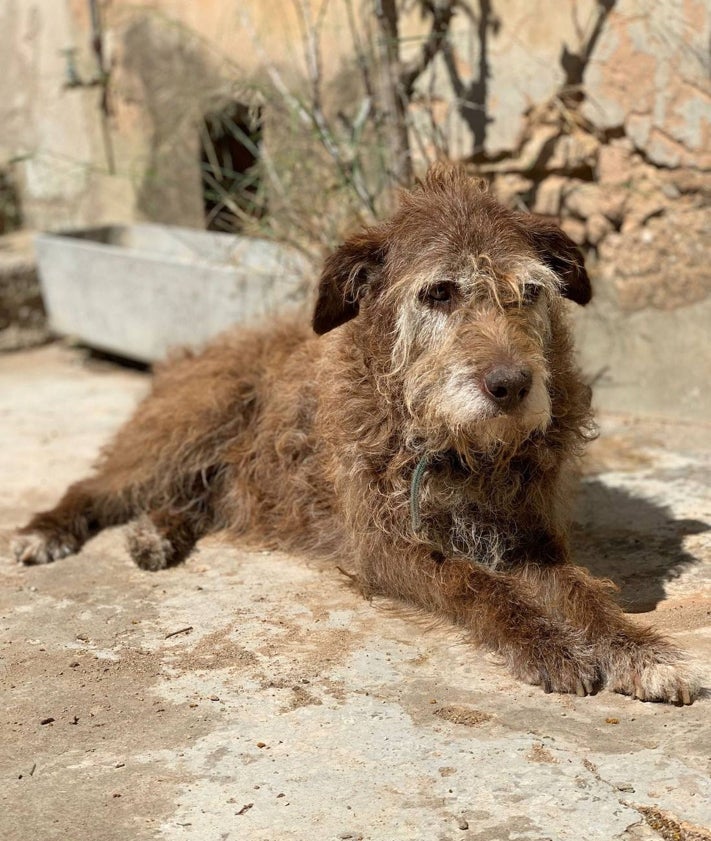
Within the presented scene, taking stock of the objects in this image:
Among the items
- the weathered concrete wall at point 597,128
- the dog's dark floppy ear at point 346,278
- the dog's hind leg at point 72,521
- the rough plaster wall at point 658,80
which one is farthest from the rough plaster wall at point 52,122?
the dog's dark floppy ear at point 346,278

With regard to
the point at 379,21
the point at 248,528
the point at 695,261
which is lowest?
the point at 248,528

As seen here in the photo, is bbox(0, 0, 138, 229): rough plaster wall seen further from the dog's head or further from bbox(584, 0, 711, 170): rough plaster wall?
the dog's head

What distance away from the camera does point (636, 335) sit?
20.6 ft

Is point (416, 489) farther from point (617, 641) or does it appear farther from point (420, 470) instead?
point (617, 641)

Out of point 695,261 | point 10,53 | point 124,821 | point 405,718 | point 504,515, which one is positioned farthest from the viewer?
point 10,53

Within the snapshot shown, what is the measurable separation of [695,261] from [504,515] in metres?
2.62

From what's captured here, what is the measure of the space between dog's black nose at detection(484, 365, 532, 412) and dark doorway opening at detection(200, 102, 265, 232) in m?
4.18

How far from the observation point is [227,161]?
8859 mm

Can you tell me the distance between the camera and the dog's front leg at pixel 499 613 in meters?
3.45

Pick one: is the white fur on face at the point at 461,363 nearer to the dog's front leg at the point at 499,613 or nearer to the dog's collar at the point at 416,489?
the dog's collar at the point at 416,489

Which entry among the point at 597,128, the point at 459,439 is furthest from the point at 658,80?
the point at 459,439

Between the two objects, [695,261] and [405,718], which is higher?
[695,261]

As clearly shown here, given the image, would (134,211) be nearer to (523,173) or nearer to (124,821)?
(523,173)

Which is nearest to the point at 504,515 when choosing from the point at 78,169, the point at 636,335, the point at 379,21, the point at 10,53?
the point at 636,335
